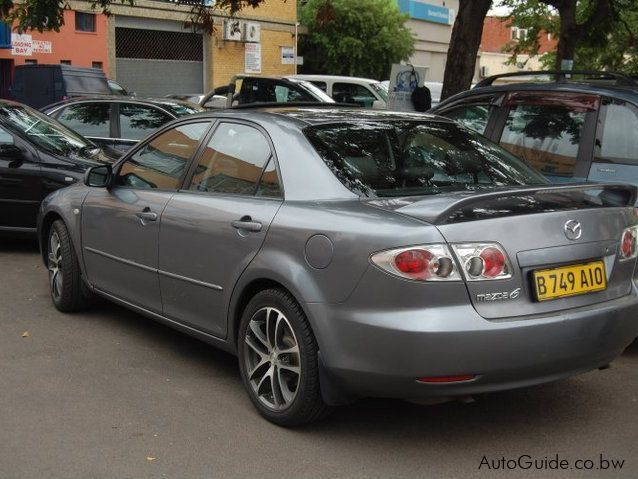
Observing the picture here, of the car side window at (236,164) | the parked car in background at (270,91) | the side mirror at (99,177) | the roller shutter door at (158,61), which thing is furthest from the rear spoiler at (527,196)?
the roller shutter door at (158,61)

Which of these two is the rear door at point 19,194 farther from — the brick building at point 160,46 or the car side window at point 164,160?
the brick building at point 160,46

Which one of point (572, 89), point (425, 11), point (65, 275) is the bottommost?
point (65, 275)

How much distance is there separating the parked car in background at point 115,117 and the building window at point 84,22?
2061cm

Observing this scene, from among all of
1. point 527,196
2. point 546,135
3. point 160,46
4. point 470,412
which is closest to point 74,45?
point 160,46

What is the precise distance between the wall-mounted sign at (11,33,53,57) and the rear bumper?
2643cm

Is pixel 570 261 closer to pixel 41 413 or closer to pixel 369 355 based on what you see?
pixel 369 355

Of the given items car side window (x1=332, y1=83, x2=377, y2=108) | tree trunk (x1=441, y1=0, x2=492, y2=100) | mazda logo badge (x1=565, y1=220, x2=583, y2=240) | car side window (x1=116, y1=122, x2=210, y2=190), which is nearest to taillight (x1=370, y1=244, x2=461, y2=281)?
mazda logo badge (x1=565, y1=220, x2=583, y2=240)

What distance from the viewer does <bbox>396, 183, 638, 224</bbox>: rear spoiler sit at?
3820mm

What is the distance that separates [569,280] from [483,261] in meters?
0.47

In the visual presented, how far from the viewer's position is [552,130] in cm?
632

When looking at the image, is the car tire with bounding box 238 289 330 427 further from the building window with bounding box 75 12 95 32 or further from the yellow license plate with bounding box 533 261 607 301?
the building window with bounding box 75 12 95 32

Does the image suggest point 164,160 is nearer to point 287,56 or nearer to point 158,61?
point 158,61

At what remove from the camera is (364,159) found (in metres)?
4.55

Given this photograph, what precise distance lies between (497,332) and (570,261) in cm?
54
